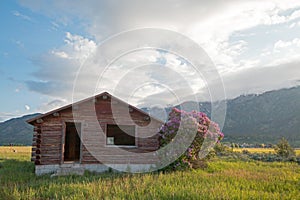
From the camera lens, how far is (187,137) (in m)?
16.6

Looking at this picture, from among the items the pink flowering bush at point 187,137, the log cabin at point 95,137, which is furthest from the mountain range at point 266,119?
the log cabin at point 95,137

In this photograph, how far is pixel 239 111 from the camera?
627 feet

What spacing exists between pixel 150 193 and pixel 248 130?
137631 mm

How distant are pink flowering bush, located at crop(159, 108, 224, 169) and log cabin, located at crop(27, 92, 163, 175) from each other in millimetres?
1180

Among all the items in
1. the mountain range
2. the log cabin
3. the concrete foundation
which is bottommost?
the concrete foundation

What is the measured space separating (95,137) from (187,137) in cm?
562

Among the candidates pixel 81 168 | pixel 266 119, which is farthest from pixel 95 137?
pixel 266 119

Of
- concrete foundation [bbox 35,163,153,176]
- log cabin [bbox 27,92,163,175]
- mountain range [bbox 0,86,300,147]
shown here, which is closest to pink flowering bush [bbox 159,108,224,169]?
log cabin [bbox 27,92,163,175]

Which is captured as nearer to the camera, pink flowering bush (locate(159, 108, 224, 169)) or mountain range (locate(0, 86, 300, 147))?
pink flowering bush (locate(159, 108, 224, 169))

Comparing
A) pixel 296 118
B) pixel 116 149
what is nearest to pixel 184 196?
pixel 116 149

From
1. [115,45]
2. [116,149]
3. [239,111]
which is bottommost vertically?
[116,149]

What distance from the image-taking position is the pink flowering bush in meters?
16.4

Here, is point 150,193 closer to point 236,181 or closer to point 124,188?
point 124,188

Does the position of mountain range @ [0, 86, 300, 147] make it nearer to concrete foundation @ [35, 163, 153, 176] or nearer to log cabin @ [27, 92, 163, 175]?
log cabin @ [27, 92, 163, 175]
